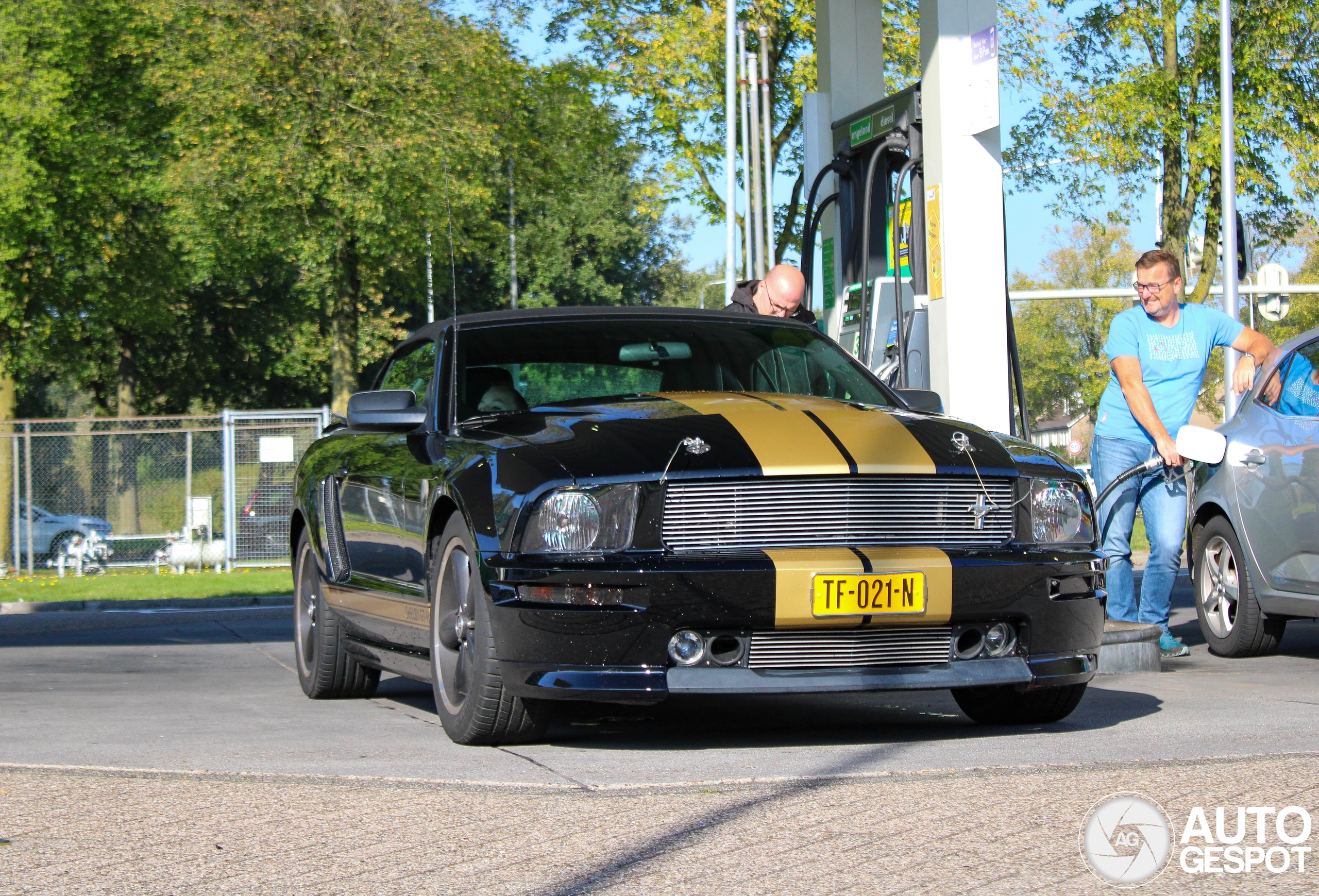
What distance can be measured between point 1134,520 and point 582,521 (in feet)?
13.2

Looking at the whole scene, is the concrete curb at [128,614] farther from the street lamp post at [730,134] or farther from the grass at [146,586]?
the street lamp post at [730,134]

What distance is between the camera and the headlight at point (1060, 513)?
18.2ft

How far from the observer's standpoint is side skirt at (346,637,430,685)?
608 centimetres

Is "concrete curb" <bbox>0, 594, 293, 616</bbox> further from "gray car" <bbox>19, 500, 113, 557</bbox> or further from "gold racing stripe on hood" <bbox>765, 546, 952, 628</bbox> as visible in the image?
"gold racing stripe on hood" <bbox>765, 546, 952, 628</bbox>

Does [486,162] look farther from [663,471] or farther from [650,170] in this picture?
[663,471]

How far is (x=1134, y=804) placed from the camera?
13.6ft

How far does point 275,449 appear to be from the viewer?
888 inches

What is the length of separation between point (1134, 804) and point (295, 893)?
6.77 feet

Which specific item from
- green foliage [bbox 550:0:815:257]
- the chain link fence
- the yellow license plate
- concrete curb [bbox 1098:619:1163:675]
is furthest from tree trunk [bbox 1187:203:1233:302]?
the yellow license plate

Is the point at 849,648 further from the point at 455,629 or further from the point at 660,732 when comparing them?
the point at 455,629

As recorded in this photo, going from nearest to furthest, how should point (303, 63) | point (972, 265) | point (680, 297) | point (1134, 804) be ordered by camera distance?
point (1134, 804), point (972, 265), point (303, 63), point (680, 297)

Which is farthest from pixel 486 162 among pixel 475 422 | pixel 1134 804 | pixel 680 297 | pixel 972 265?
pixel 680 297

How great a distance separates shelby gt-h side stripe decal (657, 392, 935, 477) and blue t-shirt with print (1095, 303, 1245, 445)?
9.31ft

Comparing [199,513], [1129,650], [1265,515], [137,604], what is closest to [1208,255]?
[199,513]
